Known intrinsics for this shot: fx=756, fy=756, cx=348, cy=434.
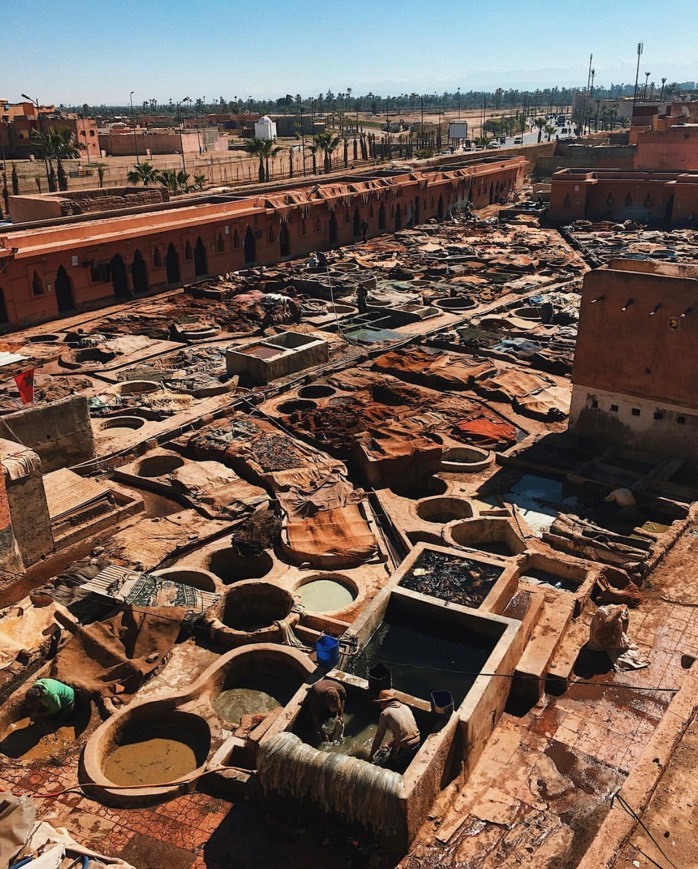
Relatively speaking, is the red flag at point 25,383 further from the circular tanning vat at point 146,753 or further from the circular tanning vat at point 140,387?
the circular tanning vat at point 146,753

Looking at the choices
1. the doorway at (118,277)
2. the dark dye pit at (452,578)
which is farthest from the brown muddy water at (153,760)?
the doorway at (118,277)

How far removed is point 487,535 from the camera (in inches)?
704

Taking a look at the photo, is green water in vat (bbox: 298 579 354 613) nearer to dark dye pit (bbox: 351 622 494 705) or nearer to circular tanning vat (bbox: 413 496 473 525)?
dark dye pit (bbox: 351 622 494 705)

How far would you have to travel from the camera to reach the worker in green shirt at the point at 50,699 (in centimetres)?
1166

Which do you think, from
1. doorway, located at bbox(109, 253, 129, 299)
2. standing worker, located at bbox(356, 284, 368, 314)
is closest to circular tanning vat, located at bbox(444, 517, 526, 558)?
standing worker, located at bbox(356, 284, 368, 314)

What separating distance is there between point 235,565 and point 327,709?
7.29 m

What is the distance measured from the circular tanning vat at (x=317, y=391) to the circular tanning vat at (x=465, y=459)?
5.95 meters

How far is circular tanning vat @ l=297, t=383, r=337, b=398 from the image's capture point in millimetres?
26109

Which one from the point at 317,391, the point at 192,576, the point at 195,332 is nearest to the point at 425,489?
the point at 192,576

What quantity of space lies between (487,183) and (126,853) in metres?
64.8

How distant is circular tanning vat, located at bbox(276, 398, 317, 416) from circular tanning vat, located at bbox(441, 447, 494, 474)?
5337 millimetres

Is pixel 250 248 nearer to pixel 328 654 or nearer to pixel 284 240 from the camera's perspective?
pixel 284 240

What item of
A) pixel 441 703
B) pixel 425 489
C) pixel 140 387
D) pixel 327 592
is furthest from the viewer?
pixel 140 387

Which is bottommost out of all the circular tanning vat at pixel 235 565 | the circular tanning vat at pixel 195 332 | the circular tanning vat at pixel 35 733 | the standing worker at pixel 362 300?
the circular tanning vat at pixel 235 565
